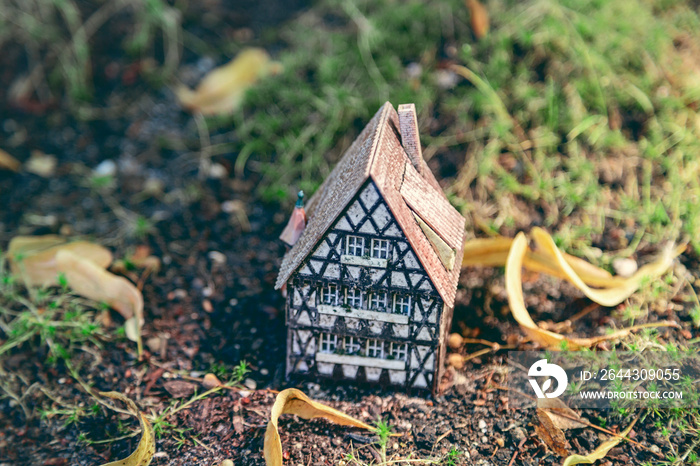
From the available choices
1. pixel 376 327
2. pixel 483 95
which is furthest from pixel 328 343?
pixel 483 95

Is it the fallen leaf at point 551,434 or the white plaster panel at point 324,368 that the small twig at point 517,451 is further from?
the white plaster panel at point 324,368

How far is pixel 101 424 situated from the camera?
13.2ft

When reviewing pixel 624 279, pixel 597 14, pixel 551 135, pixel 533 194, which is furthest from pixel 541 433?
pixel 597 14

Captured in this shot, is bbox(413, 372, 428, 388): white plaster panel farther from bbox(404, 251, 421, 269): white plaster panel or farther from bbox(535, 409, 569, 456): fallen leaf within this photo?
bbox(404, 251, 421, 269): white plaster panel

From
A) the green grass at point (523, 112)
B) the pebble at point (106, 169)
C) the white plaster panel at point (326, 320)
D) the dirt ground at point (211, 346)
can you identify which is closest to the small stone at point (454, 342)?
the dirt ground at point (211, 346)

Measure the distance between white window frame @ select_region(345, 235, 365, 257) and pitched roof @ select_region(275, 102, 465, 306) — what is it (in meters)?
0.16

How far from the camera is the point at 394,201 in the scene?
3.37m

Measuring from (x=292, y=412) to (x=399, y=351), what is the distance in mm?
741

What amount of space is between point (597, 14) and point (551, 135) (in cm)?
145

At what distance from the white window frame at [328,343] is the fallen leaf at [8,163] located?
3.66 meters

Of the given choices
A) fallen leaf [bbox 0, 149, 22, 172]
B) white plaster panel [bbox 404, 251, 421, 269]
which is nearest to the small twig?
white plaster panel [bbox 404, 251, 421, 269]

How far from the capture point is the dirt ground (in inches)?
152

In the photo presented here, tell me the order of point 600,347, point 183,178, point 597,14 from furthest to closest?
point 597,14, point 183,178, point 600,347

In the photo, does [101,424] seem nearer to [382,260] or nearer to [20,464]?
[20,464]
